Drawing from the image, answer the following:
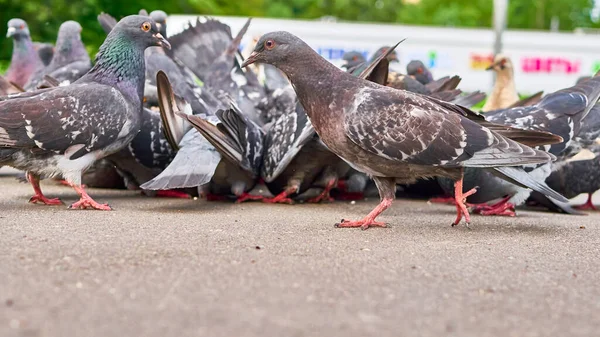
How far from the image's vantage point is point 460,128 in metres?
4.50

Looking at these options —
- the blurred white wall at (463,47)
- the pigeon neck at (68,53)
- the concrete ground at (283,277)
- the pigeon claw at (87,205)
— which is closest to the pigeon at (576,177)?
the concrete ground at (283,277)

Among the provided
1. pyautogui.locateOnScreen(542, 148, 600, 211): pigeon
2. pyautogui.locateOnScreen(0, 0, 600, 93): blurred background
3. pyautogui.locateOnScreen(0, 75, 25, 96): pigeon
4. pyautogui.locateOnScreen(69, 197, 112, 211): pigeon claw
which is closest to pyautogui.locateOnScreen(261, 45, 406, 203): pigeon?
pyautogui.locateOnScreen(69, 197, 112, 211): pigeon claw

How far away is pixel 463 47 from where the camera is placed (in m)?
20.1

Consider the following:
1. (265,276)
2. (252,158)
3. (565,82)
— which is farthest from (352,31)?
(265,276)

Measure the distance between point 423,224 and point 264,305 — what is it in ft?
8.18

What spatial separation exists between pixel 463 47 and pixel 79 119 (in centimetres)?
1644

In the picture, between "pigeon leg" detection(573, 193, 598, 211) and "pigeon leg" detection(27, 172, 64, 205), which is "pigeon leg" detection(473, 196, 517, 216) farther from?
"pigeon leg" detection(27, 172, 64, 205)

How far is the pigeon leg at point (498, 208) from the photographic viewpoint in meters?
5.51

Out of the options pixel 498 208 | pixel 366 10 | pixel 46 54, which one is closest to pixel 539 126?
pixel 498 208

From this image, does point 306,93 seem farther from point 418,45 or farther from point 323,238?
point 418,45

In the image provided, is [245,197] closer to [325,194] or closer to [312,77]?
[325,194]

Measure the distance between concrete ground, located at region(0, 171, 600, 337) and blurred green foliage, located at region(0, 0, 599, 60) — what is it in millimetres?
23305

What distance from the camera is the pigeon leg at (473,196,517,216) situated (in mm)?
5508

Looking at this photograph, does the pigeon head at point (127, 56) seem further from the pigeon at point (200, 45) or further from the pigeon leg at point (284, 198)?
the pigeon at point (200, 45)
